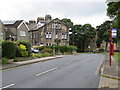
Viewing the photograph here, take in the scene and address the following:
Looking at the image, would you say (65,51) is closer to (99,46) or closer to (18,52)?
(18,52)

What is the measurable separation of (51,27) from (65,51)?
14.0 meters

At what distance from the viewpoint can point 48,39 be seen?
61.3 m

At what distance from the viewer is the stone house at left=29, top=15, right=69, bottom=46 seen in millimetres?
60312

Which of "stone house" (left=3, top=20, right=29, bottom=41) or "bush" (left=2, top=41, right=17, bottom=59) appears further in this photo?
"stone house" (left=3, top=20, right=29, bottom=41)

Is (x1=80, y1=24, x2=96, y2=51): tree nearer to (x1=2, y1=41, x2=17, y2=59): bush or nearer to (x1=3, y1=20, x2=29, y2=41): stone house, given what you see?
(x1=3, y1=20, x2=29, y2=41): stone house

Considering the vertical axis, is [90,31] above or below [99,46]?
above

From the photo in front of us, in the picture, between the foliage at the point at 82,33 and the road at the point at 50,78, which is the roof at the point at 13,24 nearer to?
the foliage at the point at 82,33

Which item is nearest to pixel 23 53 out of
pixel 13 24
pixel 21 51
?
pixel 21 51

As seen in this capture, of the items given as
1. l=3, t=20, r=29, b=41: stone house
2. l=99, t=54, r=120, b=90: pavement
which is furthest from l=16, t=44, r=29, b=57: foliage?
l=3, t=20, r=29, b=41: stone house

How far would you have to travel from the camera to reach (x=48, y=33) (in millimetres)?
61312

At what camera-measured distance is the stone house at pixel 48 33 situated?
60312 millimetres

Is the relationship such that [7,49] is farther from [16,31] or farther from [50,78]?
[16,31]

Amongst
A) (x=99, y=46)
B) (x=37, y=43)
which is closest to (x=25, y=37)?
(x=37, y=43)

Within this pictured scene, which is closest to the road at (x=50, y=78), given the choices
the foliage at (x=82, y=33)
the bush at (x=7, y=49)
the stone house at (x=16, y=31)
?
the bush at (x=7, y=49)
